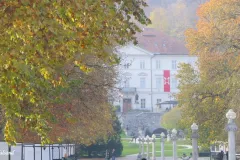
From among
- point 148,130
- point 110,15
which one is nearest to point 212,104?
point 110,15

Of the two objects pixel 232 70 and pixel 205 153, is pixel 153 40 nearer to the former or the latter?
pixel 205 153

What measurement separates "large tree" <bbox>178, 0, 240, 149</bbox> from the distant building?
80.8m

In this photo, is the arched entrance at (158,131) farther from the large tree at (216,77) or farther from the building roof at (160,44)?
the large tree at (216,77)

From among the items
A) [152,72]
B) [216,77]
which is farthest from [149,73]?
[216,77]

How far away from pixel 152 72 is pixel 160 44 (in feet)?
15.8

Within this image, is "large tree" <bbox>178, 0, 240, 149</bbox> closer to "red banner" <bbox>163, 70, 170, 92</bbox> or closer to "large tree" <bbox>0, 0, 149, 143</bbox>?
"large tree" <bbox>0, 0, 149, 143</bbox>

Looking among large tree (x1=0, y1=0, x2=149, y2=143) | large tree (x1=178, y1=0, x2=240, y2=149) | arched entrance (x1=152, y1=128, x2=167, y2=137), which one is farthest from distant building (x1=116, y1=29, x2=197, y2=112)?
large tree (x1=0, y1=0, x2=149, y2=143)

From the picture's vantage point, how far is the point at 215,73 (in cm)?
3947

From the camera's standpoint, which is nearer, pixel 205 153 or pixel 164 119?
pixel 205 153

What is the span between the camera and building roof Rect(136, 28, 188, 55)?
124 meters

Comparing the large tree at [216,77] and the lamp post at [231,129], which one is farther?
the large tree at [216,77]

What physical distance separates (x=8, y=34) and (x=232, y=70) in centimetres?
2702

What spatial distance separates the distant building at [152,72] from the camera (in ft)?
407

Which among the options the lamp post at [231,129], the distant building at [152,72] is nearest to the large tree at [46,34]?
the lamp post at [231,129]
